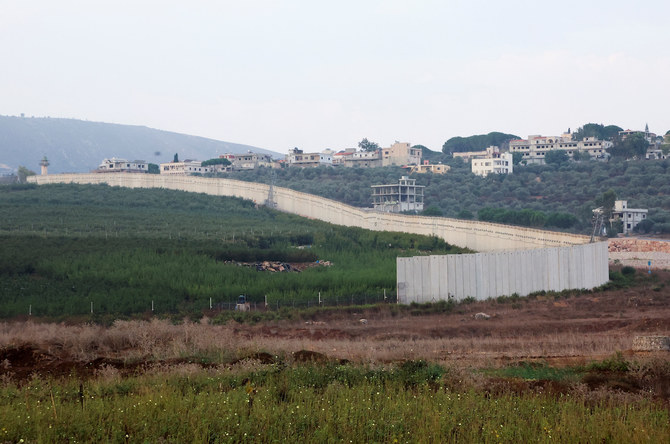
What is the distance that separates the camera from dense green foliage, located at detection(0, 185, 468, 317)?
33969 mm

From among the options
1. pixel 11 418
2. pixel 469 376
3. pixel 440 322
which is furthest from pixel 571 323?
pixel 11 418

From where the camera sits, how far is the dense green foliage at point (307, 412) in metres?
11.2

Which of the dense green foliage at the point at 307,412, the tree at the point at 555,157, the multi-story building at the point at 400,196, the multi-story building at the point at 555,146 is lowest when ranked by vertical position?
the dense green foliage at the point at 307,412

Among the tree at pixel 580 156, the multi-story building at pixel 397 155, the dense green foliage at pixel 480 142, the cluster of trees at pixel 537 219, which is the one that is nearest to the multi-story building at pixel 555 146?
the tree at pixel 580 156

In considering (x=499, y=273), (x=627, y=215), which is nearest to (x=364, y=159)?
(x=627, y=215)

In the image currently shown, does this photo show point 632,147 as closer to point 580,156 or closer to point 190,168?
point 580,156

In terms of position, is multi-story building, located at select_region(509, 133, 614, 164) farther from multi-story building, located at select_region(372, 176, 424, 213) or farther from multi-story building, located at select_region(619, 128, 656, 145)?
multi-story building, located at select_region(372, 176, 424, 213)

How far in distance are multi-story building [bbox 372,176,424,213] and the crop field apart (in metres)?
53.4

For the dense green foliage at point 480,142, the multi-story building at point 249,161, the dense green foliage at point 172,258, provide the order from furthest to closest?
1. the dense green foliage at point 480,142
2. the multi-story building at point 249,161
3. the dense green foliage at point 172,258

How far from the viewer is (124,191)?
88.6m

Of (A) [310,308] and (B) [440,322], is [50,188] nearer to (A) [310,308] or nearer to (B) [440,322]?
(A) [310,308]

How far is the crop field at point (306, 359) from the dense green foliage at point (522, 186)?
53679 mm

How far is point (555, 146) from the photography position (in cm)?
15250

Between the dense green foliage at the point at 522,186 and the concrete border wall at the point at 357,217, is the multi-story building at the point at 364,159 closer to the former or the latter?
the dense green foliage at the point at 522,186
